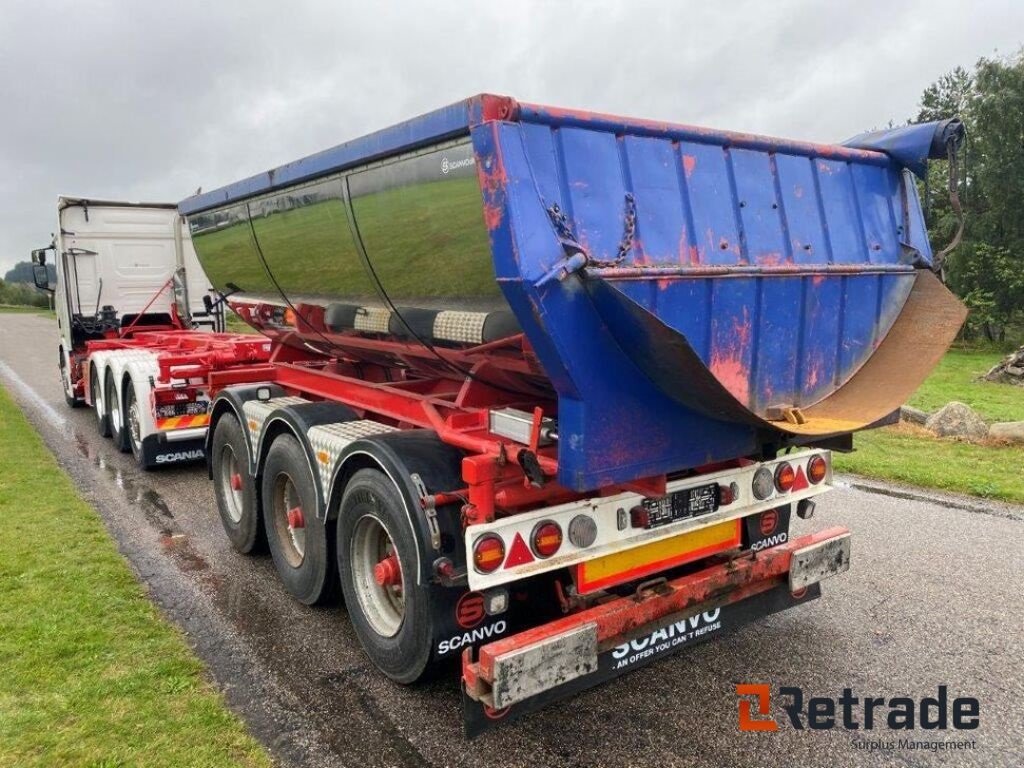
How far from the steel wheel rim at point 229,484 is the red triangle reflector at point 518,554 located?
10.2 feet

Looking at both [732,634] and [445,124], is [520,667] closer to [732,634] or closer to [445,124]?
[732,634]

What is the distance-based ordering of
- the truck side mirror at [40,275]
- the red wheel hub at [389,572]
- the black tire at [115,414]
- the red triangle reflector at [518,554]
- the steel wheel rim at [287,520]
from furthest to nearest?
the truck side mirror at [40,275], the black tire at [115,414], the steel wheel rim at [287,520], the red wheel hub at [389,572], the red triangle reflector at [518,554]

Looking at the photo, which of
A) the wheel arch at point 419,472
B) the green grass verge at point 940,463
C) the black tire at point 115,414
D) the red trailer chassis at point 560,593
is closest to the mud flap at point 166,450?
the black tire at point 115,414

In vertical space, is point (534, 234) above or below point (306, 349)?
above

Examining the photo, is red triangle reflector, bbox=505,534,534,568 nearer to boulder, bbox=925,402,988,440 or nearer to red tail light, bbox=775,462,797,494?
red tail light, bbox=775,462,797,494

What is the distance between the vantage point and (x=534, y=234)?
2631 millimetres

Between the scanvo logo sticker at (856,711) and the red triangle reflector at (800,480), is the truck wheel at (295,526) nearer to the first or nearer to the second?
the scanvo logo sticker at (856,711)

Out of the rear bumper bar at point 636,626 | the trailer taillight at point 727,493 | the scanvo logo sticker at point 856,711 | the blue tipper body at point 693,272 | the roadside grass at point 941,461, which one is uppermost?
the blue tipper body at point 693,272

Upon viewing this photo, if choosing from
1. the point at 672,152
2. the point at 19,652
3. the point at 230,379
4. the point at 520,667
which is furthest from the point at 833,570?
the point at 230,379

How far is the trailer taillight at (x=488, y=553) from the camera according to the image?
3.01m

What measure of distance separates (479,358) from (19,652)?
2.85 m

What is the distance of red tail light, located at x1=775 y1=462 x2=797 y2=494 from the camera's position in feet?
13.0

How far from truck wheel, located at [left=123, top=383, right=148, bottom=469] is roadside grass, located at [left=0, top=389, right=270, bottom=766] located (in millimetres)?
2406

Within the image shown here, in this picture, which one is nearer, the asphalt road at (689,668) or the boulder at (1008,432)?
the asphalt road at (689,668)
